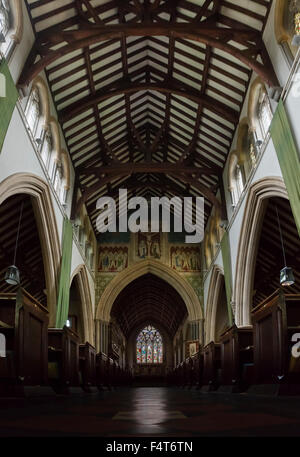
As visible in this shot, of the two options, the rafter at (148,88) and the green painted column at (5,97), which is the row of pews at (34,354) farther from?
the rafter at (148,88)

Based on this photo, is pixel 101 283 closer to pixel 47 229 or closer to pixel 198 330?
pixel 198 330

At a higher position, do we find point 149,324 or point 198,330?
point 198,330

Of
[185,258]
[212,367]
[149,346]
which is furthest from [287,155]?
[149,346]

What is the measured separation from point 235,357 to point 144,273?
12026 millimetres

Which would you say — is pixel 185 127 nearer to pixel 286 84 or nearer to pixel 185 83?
pixel 185 83

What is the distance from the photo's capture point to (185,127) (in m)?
12.8

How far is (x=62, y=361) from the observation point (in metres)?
5.78

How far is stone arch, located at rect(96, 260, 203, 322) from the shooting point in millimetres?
17219

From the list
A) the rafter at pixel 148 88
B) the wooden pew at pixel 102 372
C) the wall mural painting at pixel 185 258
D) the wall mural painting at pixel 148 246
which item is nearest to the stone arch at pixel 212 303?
the wall mural painting at pixel 185 258

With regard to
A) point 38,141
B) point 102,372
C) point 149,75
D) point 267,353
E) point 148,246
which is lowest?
point 102,372

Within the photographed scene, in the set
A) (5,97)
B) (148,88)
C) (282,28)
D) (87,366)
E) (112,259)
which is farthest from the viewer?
(112,259)

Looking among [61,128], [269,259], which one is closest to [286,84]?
[61,128]
